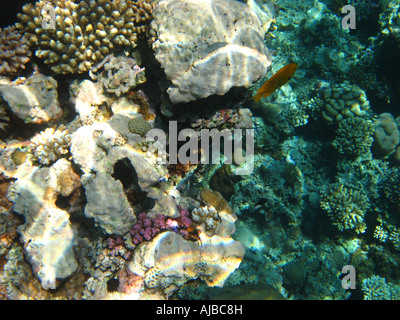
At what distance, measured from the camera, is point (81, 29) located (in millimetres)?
4195

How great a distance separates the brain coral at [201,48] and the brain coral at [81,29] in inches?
23.0

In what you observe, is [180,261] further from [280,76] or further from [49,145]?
[280,76]

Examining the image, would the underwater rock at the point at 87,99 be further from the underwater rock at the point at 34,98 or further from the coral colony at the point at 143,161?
the underwater rock at the point at 34,98

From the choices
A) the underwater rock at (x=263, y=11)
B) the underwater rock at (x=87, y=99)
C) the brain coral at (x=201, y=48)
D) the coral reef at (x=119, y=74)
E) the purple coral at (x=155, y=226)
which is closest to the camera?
the brain coral at (x=201, y=48)

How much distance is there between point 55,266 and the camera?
3.63 meters

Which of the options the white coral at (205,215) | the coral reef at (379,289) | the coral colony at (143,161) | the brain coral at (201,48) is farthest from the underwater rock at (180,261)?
the coral reef at (379,289)

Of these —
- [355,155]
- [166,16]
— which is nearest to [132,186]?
[166,16]

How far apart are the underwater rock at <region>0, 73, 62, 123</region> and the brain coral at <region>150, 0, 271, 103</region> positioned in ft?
7.31

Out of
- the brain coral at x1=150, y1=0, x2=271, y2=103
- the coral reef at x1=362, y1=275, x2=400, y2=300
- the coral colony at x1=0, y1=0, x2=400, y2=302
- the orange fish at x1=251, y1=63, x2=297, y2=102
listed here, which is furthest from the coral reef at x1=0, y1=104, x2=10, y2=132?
the coral reef at x1=362, y1=275, x2=400, y2=300

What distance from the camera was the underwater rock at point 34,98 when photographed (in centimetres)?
388

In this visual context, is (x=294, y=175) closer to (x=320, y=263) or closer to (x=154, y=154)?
(x=320, y=263)

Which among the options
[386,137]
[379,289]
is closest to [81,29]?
[386,137]

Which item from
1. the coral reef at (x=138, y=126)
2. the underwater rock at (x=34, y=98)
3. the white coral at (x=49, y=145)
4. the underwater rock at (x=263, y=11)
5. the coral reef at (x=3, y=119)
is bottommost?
the white coral at (x=49, y=145)

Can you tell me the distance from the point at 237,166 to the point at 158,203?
2.19 meters
